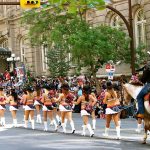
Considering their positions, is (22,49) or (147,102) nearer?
(147,102)

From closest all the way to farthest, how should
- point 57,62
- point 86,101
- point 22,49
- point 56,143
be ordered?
point 56,143 → point 86,101 → point 57,62 → point 22,49

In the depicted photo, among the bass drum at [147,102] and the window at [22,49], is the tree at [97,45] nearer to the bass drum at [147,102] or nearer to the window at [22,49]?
the bass drum at [147,102]

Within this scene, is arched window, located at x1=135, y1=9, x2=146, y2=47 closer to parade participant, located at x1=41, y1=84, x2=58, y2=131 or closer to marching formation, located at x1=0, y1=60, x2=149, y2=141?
marching formation, located at x1=0, y1=60, x2=149, y2=141

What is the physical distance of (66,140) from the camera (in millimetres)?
15734

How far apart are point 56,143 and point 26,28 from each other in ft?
86.7

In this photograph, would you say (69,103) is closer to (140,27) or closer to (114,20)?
(140,27)

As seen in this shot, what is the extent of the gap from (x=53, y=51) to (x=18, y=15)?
47.2 feet

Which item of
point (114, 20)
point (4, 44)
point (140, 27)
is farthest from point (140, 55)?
point (4, 44)

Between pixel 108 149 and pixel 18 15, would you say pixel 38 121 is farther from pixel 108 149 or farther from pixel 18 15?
pixel 18 15

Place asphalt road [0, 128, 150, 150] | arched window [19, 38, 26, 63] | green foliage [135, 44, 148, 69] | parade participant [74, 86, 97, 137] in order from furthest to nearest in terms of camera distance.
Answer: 1. arched window [19, 38, 26, 63]
2. green foliage [135, 44, 148, 69]
3. parade participant [74, 86, 97, 137]
4. asphalt road [0, 128, 150, 150]

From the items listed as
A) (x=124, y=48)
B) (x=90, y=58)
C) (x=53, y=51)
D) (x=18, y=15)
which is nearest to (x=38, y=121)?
(x=90, y=58)

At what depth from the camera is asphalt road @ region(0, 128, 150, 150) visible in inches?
545

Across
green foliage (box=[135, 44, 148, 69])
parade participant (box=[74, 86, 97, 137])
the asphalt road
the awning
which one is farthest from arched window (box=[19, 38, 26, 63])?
parade participant (box=[74, 86, 97, 137])

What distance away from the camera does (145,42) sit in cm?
3102
